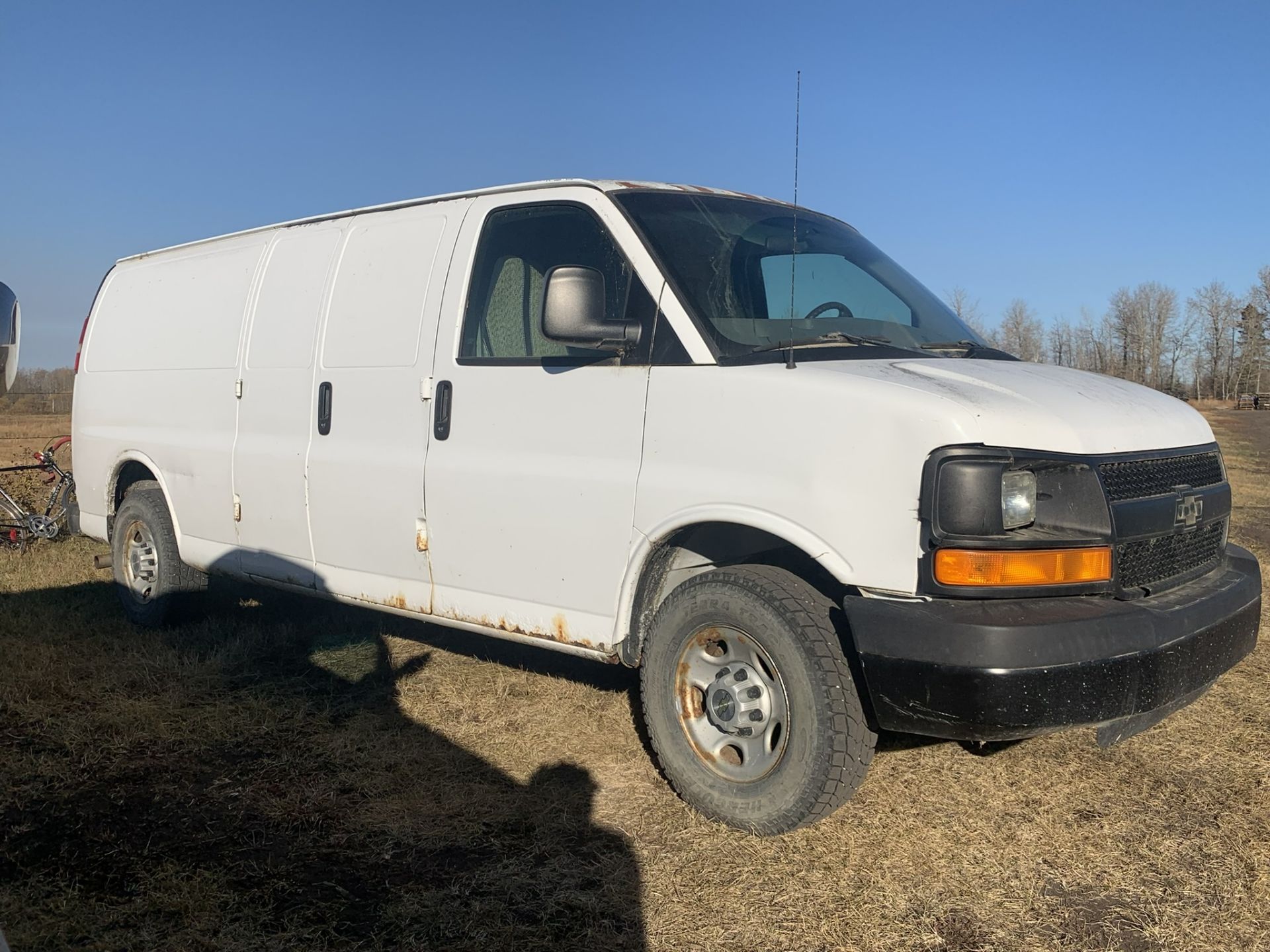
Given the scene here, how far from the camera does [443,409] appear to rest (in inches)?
173

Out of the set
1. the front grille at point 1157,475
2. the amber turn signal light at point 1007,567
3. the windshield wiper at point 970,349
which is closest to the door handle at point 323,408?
the windshield wiper at point 970,349

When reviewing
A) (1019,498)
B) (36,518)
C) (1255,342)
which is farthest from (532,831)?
(1255,342)

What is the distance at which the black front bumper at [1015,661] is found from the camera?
293 cm

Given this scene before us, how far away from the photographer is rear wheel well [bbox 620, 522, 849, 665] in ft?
12.1

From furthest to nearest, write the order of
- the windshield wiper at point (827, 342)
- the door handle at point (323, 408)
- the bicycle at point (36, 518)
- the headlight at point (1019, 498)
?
the bicycle at point (36, 518), the door handle at point (323, 408), the windshield wiper at point (827, 342), the headlight at point (1019, 498)

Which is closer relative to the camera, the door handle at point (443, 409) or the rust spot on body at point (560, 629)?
the rust spot on body at point (560, 629)

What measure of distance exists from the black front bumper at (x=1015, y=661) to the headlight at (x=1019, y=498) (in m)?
0.23

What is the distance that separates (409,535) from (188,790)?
130cm

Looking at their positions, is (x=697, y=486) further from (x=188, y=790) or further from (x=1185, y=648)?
(x=188, y=790)

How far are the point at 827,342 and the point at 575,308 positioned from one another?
90cm

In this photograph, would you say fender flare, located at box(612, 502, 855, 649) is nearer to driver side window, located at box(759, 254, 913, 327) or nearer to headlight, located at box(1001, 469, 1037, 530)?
headlight, located at box(1001, 469, 1037, 530)

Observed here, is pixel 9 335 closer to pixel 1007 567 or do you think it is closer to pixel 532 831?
pixel 532 831

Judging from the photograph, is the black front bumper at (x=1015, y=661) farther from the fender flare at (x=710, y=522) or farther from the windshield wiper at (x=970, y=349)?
the windshield wiper at (x=970, y=349)

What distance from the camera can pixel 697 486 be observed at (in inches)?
140
